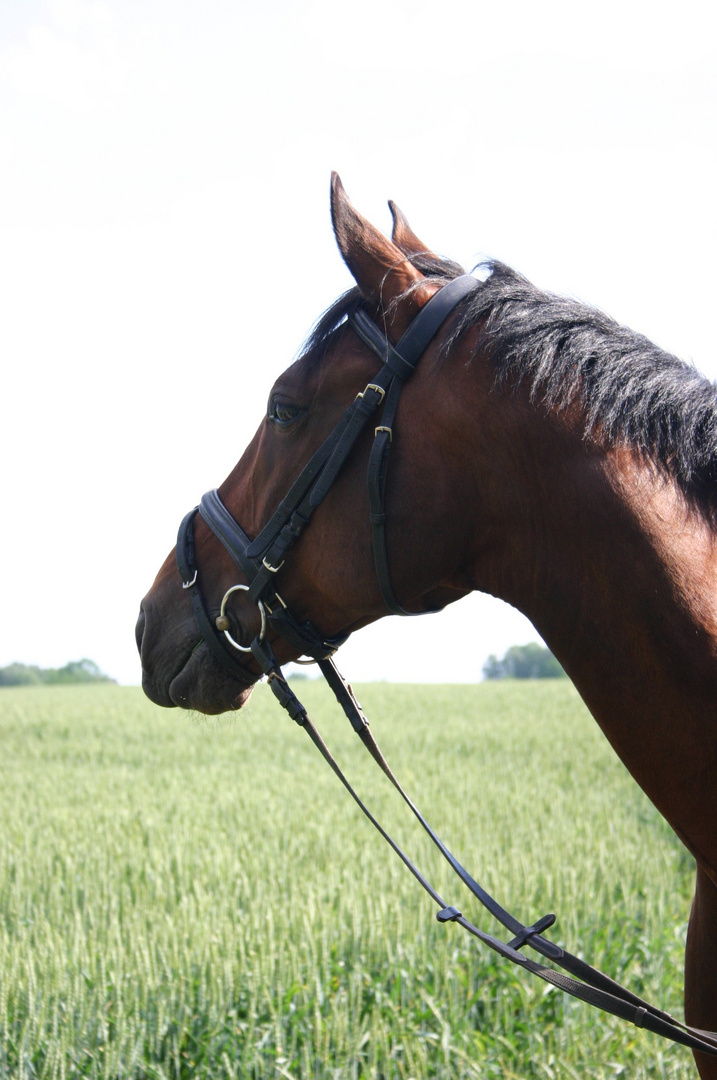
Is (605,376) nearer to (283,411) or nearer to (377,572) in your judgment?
(377,572)

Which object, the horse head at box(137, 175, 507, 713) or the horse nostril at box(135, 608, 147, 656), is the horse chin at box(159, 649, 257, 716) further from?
the horse nostril at box(135, 608, 147, 656)

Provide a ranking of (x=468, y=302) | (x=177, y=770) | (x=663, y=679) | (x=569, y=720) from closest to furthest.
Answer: (x=663, y=679) → (x=468, y=302) → (x=177, y=770) → (x=569, y=720)

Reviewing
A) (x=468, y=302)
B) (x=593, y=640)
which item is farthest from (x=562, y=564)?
(x=468, y=302)

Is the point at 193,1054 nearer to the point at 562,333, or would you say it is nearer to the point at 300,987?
the point at 300,987

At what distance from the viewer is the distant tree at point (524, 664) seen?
8006cm

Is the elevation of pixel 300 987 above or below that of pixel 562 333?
below

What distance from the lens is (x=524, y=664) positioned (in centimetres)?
8219

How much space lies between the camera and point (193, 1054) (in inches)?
151

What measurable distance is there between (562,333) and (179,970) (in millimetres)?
3707

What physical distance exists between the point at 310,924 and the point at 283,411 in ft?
12.2

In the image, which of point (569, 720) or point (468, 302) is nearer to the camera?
point (468, 302)

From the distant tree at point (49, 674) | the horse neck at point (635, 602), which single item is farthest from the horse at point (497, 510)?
the distant tree at point (49, 674)

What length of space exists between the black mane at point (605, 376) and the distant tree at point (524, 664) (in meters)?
77.9

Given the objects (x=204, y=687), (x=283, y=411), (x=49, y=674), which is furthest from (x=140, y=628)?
(x=49, y=674)
